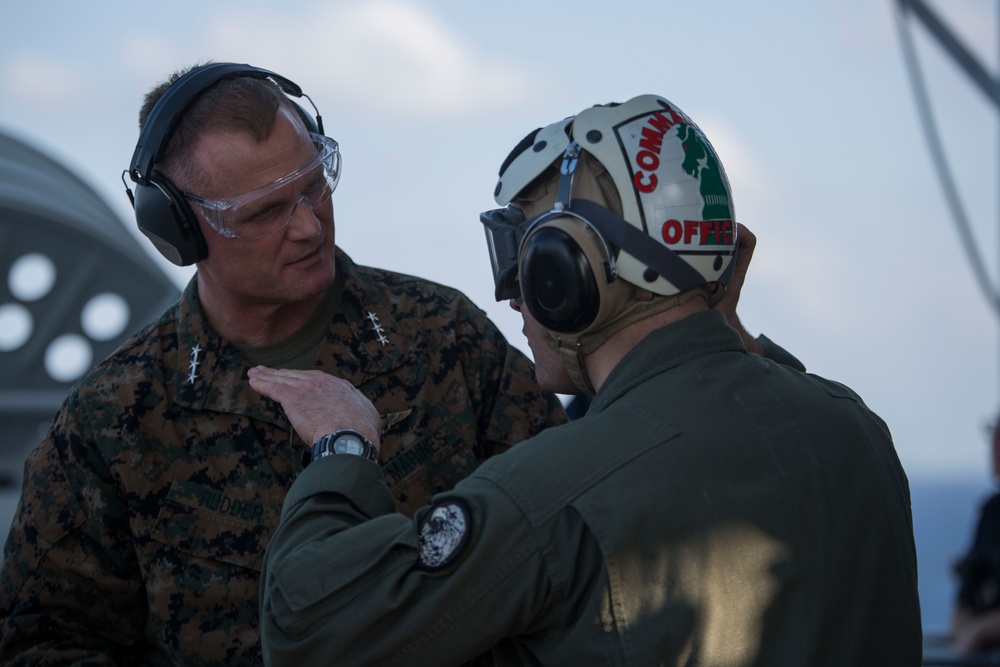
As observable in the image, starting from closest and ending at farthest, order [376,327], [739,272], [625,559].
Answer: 1. [625,559]
2. [739,272]
3. [376,327]

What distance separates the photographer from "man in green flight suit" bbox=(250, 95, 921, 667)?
5.47 feet

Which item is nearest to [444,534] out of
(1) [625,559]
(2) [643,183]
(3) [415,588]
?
(3) [415,588]

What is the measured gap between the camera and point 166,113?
2535 millimetres

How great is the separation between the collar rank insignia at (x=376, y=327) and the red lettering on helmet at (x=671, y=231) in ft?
3.55

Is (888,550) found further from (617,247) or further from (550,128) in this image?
(550,128)

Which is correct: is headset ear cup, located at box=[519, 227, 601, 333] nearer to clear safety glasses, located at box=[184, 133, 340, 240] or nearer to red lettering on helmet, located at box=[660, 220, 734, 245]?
red lettering on helmet, located at box=[660, 220, 734, 245]

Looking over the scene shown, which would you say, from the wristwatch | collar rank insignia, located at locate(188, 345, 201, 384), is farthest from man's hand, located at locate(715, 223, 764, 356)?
collar rank insignia, located at locate(188, 345, 201, 384)

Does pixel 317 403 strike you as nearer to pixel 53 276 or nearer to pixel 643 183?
pixel 643 183

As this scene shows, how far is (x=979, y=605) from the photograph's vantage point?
555 cm

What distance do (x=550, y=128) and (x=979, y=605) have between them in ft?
15.1

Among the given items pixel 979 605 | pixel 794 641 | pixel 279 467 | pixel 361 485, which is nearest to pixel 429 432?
pixel 279 467

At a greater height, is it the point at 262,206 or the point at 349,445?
the point at 262,206

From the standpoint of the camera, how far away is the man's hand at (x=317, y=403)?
210 centimetres

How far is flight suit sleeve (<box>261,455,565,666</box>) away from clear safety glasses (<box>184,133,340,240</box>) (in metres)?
1.01
